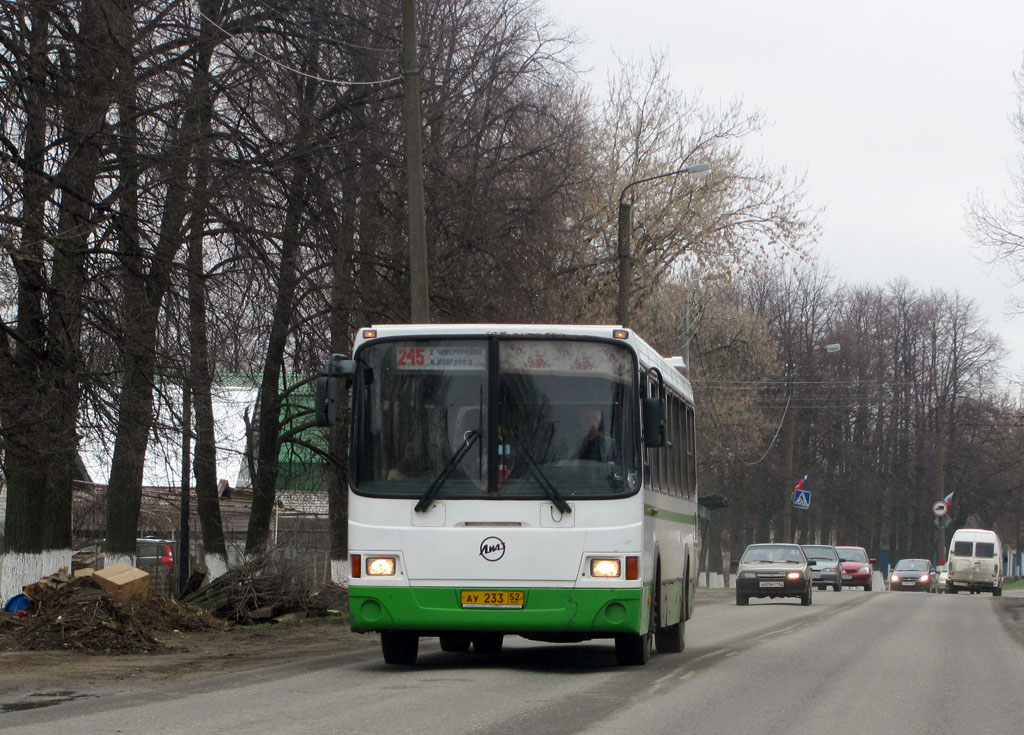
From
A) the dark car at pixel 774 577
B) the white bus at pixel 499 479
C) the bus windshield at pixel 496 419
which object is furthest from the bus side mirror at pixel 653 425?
the dark car at pixel 774 577

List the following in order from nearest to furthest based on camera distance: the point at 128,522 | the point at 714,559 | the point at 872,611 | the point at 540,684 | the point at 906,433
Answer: the point at 540,684 → the point at 128,522 → the point at 872,611 → the point at 714,559 → the point at 906,433

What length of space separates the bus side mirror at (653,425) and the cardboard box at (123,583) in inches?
285

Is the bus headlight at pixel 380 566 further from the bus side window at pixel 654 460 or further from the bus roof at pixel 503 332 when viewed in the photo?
the bus side window at pixel 654 460

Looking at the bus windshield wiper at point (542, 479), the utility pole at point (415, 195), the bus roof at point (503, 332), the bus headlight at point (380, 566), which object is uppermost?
the utility pole at point (415, 195)

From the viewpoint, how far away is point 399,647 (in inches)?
527

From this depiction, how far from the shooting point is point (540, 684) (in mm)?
11812

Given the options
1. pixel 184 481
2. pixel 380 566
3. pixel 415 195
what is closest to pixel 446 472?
pixel 380 566

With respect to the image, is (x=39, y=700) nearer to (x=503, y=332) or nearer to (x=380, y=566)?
(x=380, y=566)

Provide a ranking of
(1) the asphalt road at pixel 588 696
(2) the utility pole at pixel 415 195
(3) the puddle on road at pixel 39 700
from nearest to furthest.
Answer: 1. (1) the asphalt road at pixel 588 696
2. (3) the puddle on road at pixel 39 700
3. (2) the utility pole at pixel 415 195

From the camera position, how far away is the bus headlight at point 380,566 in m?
12.5

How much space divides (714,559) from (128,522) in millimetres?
54617

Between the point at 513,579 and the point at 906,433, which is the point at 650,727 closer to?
the point at 513,579

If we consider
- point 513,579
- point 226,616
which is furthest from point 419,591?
point 226,616

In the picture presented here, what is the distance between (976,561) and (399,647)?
4458 centimetres
